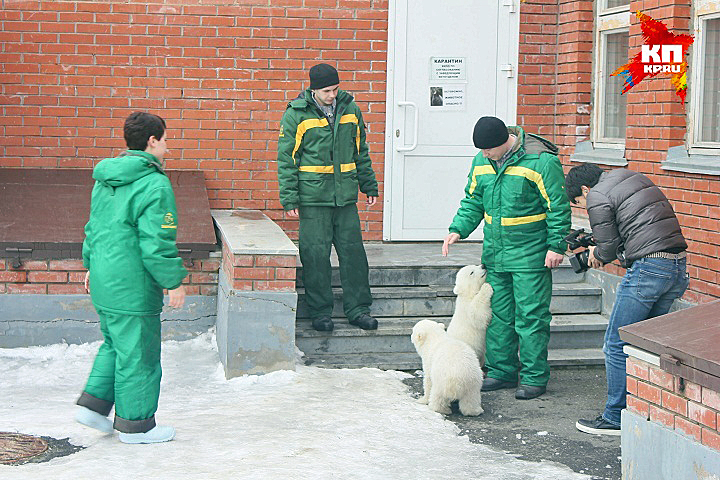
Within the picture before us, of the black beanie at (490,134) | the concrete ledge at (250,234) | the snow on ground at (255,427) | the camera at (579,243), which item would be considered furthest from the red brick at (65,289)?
the camera at (579,243)

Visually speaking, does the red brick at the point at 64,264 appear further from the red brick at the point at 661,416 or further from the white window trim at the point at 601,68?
the white window trim at the point at 601,68

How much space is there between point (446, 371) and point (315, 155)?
7.13 ft

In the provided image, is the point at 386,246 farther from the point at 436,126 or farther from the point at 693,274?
the point at 693,274

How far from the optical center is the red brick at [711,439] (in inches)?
175

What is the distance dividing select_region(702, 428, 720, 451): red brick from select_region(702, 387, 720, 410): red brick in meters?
0.12

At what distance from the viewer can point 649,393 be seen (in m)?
4.95

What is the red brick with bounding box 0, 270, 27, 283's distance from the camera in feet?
25.6

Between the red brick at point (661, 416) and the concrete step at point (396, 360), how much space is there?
281cm

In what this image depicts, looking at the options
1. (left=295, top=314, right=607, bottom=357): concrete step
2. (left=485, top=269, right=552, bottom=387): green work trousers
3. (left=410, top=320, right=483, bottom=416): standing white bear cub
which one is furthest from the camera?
(left=295, top=314, right=607, bottom=357): concrete step

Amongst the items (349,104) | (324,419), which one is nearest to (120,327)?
(324,419)

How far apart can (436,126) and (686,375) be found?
18.1 feet

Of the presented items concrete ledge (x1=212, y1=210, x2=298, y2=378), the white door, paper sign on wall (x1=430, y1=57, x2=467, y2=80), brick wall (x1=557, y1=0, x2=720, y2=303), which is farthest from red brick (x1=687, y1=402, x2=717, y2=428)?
paper sign on wall (x1=430, y1=57, x2=467, y2=80)

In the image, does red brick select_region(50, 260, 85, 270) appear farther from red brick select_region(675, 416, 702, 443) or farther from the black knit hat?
red brick select_region(675, 416, 702, 443)

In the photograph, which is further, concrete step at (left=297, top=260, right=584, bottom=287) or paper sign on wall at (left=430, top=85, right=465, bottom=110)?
paper sign on wall at (left=430, top=85, right=465, bottom=110)
